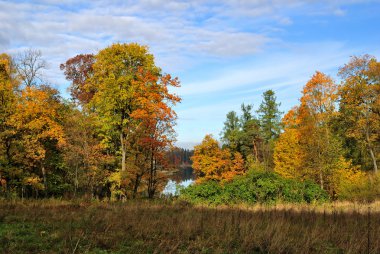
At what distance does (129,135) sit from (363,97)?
25.1 metres

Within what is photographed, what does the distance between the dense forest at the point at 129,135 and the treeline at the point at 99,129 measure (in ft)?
0.28

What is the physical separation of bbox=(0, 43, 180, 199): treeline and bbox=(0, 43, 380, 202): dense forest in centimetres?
8

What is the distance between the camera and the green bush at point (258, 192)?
18.8 metres

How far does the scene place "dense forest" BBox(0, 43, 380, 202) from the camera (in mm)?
24578

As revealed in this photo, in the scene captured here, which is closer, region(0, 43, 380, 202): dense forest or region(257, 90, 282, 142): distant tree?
region(0, 43, 380, 202): dense forest

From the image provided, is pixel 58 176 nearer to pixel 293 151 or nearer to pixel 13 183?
pixel 13 183

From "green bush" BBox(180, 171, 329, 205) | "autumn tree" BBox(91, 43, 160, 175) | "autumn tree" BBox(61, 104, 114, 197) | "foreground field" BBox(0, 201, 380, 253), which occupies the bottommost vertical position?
"green bush" BBox(180, 171, 329, 205)

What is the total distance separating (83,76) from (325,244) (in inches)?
1375

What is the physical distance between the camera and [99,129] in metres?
27.3

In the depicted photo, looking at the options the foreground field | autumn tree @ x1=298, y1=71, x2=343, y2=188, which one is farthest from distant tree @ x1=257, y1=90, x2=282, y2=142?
the foreground field

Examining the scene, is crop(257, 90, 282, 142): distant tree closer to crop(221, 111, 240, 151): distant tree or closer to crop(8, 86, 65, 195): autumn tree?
crop(221, 111, 240, 151): distant tree

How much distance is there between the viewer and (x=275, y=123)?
62.8 meters

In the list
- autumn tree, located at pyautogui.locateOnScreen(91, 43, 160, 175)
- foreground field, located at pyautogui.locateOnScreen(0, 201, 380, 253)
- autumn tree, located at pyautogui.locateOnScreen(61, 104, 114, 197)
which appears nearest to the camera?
foreground field, located at pyautogui.locateOnScreen(0, 201, 380, 253)

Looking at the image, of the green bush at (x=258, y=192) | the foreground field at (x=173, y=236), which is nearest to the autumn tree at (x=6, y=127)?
the green bush at (x=258, y=192)
